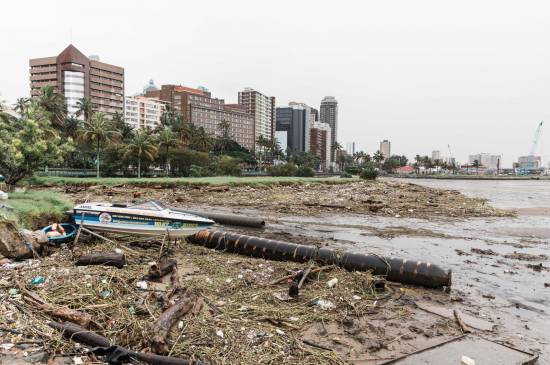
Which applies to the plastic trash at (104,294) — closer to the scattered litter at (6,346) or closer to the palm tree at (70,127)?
the scattered litter at (6,346)

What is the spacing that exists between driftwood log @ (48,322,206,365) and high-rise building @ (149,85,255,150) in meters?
157

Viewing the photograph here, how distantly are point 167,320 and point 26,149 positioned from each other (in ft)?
44.8

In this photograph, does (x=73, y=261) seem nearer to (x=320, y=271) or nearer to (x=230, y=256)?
(x=230, y=256)

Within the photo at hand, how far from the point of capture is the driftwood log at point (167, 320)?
5.36 meters

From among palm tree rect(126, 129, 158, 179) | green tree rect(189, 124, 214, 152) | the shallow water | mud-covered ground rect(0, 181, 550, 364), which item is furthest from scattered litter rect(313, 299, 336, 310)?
green tree rect(189, 124, 214, 152)

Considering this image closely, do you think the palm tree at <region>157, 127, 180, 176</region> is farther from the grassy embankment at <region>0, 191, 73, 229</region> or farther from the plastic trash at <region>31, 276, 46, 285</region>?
the plastic trash at <region>31, 276, 46, 285</region>

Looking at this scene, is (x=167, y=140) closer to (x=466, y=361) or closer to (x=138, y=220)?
(x=138, y=220)

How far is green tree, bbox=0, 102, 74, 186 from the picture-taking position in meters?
15.8

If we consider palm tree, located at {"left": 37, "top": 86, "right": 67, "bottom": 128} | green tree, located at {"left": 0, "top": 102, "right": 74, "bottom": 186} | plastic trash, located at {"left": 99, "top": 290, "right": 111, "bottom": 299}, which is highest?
palm tree, located at {"left": 37, "top": 86, "right": 67, "bottom": 128}

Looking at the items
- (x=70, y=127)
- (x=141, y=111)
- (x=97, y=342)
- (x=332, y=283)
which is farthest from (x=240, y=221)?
(x=141, y=111)

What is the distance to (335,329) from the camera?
6762mm

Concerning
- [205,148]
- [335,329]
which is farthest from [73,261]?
[205,148]

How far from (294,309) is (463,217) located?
22.1 meters

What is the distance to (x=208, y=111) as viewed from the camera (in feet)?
566
